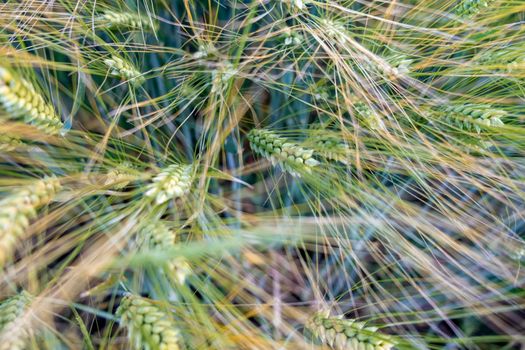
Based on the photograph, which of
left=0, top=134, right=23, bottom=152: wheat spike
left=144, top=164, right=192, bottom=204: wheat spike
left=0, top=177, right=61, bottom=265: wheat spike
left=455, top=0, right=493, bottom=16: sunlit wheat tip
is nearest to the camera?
left=0, top=177, right=61, bottom=265: wheat spike

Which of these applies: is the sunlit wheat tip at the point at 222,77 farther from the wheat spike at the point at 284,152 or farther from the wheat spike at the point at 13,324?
the wheat spike at the point at 13,324

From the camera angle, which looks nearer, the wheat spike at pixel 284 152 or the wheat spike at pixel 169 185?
the wheat spike at pixel 169 185

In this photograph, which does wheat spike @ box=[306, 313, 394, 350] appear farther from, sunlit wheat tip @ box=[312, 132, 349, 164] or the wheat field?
sunlit wheat tip @ box=[312, 132, 349, 164]

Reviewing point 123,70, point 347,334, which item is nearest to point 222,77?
point 123,70

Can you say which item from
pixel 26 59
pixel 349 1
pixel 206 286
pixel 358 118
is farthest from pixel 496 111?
pixel 26 59

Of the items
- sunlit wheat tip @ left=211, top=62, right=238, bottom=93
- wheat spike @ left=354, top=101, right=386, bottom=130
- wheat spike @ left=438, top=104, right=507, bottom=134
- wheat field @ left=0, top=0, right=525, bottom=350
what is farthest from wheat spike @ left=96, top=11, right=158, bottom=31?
wheat spike @ left=438, top=104, right=507, bottom=134

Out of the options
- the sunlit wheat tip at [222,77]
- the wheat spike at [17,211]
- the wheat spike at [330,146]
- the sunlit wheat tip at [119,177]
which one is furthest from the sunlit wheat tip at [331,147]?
the wheat spike at [17,211]
